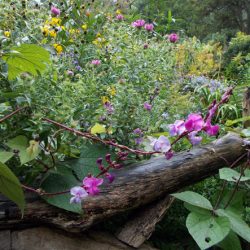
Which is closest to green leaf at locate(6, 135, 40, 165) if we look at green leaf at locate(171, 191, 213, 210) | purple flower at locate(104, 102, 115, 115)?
purple flower at locate(104, 102, 115, 115)

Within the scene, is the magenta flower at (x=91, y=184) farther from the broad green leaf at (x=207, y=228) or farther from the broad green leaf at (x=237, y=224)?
the broad green leaf at (x=237, y=224)

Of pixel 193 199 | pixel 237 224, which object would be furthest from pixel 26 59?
pixel 237 224

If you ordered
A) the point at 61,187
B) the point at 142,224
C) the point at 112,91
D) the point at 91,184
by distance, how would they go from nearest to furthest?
the point at 91,184 < the point at 61,187 < the point at 142,224 < the point at 112,91

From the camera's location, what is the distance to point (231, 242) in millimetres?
1924

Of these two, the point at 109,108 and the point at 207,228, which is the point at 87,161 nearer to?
the point at 109,108

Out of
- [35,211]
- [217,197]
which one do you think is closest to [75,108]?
[35,211]

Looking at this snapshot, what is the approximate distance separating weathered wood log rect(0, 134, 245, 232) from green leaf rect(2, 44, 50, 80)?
52 cm

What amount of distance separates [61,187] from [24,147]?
0.25m

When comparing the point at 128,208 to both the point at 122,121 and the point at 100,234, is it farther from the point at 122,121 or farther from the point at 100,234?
the point at 122,121

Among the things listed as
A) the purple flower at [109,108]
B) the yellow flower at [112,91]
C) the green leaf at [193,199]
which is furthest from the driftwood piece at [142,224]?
the yellow flower at [112,91]

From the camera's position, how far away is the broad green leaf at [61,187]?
67.1 inches

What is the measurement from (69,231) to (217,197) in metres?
0.74

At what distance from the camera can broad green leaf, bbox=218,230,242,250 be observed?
1910mm

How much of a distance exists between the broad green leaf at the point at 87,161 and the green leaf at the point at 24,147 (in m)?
0.27
